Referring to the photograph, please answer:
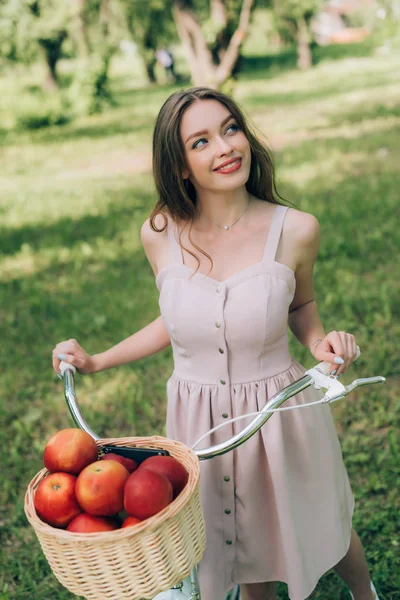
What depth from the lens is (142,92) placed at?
1043 inches

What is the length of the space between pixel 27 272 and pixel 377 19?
146 ft

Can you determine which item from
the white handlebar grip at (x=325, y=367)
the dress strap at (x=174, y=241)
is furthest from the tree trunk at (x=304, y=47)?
the white handlebar grip at (x=325, y=367)

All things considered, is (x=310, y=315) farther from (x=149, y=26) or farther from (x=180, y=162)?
(x=149, y=26)

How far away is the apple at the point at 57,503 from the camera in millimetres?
1453

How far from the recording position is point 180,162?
7.16ft

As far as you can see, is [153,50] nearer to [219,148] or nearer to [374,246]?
[374,246]

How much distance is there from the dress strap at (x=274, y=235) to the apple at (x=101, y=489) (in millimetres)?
899

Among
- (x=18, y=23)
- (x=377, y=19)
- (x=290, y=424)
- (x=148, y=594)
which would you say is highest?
(x=148, y=594)

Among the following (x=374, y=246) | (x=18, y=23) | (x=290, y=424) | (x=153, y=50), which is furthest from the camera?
(x=153, y=50)

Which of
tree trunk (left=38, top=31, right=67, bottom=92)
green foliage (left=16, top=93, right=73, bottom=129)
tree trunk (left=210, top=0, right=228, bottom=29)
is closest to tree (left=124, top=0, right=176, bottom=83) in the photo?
tree trunk (left=38, top=31, right=67, bottom=92)

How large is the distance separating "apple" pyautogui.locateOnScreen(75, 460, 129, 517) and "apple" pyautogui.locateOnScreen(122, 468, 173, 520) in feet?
0.10

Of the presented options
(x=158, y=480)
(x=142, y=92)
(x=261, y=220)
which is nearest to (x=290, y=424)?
(x=261, y=220)

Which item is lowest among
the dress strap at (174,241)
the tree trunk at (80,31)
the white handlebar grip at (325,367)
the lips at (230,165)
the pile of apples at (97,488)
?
the tree trunk at (80,31)

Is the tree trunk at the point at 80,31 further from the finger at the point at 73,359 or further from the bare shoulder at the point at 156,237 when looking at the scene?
the finger at the point at 73,359
